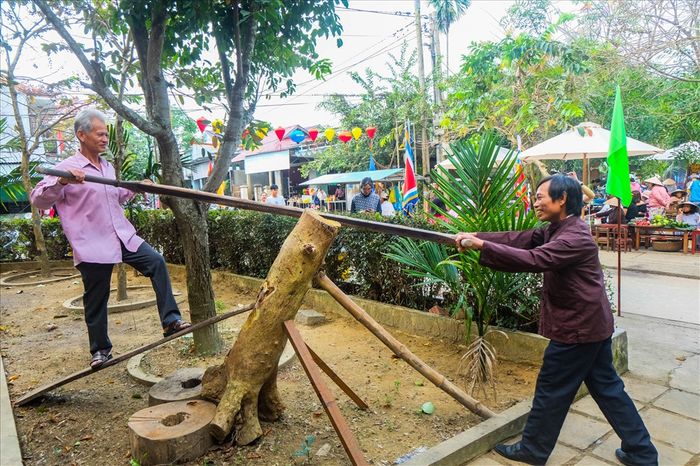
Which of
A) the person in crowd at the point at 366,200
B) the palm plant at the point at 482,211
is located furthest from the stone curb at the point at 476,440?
the person in crowd at the point at 366,200

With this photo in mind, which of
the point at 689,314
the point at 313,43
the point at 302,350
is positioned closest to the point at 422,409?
the point at 302,350

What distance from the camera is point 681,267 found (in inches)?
337

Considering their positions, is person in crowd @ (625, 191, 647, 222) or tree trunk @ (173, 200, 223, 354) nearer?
tree trunk @ (173, 200, 223, 354)

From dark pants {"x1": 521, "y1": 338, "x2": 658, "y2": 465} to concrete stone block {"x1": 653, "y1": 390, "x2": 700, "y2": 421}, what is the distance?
35.7 inches

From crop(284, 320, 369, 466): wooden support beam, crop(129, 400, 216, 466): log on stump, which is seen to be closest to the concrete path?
crop(284, 320, 369, 466): wooden support beam

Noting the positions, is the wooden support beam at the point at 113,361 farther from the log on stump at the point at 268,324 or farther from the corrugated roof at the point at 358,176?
the corrugated roof at the point at 358,176

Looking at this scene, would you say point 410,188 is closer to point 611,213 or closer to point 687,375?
point 611,213

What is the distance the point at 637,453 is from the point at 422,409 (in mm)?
1362

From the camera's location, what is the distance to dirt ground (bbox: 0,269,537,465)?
119 inches

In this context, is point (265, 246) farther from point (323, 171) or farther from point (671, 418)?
point (323, 171)

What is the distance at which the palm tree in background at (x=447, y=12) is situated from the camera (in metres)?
19.2

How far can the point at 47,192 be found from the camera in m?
3.28

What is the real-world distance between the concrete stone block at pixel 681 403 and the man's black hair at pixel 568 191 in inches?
72.4

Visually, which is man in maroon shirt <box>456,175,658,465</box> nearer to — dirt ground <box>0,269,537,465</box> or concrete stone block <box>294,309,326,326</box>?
dirt ground <box>0,269,537,465</box>
